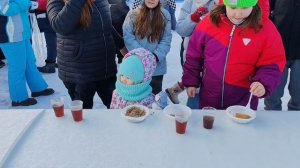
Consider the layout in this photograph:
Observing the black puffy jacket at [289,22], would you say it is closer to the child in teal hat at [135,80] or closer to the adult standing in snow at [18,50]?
the child in teal hat at [135,80]

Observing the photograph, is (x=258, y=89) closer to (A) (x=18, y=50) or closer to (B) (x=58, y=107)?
(B) (x=58, y=107)

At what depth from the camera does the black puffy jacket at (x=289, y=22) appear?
8.32 feet

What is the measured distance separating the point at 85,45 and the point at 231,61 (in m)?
1.08

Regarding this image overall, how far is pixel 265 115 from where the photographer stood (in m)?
1.78

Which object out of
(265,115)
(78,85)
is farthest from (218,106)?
(78,85)

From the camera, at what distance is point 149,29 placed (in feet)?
8.31

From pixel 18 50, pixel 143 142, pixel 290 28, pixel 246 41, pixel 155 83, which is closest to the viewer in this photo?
pixel 143 142

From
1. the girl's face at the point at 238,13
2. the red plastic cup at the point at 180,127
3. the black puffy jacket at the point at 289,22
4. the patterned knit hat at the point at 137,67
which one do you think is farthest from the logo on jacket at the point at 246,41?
the black puffy jacket at the point at 289,22

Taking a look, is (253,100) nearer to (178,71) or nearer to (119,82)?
(119,82)

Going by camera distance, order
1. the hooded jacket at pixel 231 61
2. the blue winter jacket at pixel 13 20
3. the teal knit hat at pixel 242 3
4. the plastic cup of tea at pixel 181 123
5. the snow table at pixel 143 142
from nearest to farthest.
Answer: the snow table at pixel 143 142 < the plastic cup of tea at pixel 181 123 < the teal knit hat at pixel 242 3 < the hooded jacket at pixel 231 61 < the blue winter jacket at pixel 13 20

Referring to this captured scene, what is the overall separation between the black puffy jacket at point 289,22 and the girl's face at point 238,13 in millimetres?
844

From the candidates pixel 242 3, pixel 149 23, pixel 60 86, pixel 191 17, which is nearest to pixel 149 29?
pixel 149 23

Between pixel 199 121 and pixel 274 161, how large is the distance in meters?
0.45

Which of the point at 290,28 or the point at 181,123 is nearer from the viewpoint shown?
the point at 181,123
